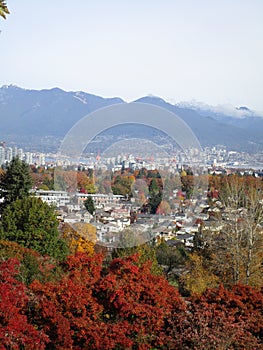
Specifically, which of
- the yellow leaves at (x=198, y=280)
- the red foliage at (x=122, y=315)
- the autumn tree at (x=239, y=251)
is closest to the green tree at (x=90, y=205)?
the yellow leaves at (x=198, y=280)

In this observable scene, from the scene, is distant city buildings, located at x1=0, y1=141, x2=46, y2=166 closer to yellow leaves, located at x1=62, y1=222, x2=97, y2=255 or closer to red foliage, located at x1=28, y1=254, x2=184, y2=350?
yellow leaves, located at x1=62, y1=222, x2=97, y2=255

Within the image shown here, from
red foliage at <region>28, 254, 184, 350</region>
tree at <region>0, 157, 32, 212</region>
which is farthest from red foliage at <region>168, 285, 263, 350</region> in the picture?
tree at <region>0, 157, 32, 212</region>

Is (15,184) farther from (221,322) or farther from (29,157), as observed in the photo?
(29,157)

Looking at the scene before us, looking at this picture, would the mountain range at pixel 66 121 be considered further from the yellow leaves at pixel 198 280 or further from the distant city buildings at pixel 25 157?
the yellow leaves at pixel 198 280

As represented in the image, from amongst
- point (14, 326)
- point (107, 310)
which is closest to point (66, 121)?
point (107, 310)

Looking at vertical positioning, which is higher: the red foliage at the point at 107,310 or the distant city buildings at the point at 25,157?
the distant city buildings at the point at 25,157

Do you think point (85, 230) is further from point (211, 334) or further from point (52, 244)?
point (211, 334)
